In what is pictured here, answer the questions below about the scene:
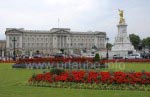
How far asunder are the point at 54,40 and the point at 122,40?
294 ft

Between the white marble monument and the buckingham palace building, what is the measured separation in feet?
271

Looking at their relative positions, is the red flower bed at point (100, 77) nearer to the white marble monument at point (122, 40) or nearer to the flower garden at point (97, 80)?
the flower garden at point (97, 80)

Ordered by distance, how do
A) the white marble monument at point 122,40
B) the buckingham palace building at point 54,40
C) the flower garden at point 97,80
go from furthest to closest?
the buckingham palace building at point 54,40 < the white marble monument at point 122,40 < the flower garden at point 97,80

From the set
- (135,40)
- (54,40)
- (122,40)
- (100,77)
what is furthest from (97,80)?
(54,40)

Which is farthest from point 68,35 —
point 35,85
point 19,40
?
point 35,85

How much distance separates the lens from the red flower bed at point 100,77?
16252 millimetres

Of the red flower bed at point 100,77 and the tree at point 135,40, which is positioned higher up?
the tree at point 135,40

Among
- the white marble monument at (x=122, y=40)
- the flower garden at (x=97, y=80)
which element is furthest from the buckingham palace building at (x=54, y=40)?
the flower garden at (x=97, y=80)

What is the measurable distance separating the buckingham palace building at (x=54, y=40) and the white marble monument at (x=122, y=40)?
82670 mm

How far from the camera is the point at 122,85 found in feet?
53.2

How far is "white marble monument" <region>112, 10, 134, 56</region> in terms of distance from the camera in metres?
73.6

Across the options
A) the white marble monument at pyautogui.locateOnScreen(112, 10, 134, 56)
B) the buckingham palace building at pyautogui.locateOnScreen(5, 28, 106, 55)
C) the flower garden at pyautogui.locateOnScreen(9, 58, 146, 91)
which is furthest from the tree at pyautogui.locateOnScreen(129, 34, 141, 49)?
the flower garden at pyautogui.locateOnScreen(9, 58, 146, 91)

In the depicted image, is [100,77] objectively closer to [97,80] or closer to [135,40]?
[97,80]

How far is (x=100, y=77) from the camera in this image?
16.8 meters
